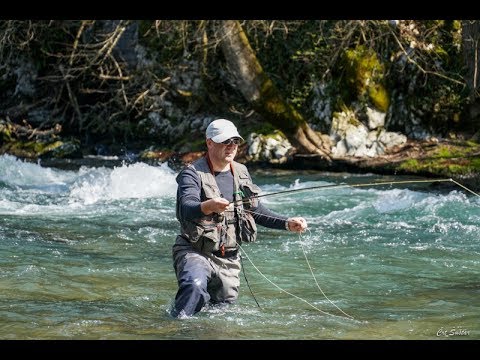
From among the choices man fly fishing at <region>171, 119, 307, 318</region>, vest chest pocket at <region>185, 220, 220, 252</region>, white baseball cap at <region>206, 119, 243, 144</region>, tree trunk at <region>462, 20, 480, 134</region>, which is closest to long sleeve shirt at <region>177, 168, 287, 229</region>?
man fly fishing at <region>171, 119, 307, 318</region>

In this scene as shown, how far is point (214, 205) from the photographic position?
5262mm

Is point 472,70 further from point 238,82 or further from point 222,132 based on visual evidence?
point 222,132

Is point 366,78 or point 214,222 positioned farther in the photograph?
point 366,78

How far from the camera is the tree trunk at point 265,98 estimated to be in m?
15.0

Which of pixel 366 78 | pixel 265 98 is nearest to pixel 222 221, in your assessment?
pixel 265 98

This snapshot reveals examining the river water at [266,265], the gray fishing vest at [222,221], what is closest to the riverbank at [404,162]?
the river water at [266,265]

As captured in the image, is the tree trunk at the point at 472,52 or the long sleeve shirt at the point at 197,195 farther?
the tree trunk at the point at 472,52

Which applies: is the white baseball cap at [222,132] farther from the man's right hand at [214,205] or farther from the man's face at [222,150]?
the man's right hand at [214,205]

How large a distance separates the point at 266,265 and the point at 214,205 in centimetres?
323

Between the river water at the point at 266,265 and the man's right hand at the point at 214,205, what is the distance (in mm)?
825

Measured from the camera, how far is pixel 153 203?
1243 centimetres

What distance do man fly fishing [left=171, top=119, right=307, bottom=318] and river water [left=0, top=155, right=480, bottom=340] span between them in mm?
216
